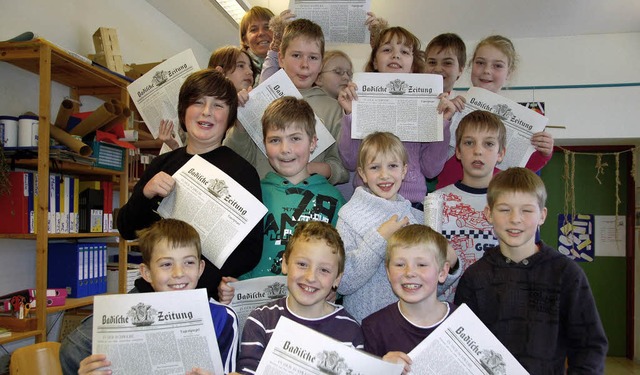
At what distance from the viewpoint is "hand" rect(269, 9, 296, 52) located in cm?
274

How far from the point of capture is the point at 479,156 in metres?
2.33

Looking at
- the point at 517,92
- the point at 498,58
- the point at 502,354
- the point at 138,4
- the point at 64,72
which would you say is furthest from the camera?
the point at 517,92

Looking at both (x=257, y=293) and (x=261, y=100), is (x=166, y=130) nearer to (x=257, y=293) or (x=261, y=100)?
(x=261, y=100)

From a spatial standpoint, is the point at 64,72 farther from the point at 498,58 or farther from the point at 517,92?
the point at 517,92

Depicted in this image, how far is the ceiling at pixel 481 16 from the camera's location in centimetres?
553

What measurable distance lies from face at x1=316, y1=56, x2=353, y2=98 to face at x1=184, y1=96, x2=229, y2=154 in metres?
1.11

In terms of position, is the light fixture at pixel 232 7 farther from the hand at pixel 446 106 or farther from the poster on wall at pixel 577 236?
the poster on wall at pixel 577 236

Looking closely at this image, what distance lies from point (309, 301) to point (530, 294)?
819 millimetres

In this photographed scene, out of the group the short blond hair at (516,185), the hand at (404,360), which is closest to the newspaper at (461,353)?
the hand at (404,360)

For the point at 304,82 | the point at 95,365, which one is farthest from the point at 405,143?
the point at 95,365

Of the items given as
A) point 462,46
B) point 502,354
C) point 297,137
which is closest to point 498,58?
point 462,46

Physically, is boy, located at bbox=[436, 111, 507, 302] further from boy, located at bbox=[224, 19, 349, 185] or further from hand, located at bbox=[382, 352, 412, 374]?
hand, located at bbox=[382, 352, 412, 374]

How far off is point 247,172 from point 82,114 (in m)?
2.52

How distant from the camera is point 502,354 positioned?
4.94 feet
